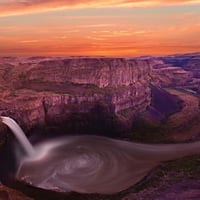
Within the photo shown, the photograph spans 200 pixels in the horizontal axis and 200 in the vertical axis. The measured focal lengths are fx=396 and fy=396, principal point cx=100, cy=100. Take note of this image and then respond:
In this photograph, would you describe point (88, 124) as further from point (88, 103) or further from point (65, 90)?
point (65, 90)

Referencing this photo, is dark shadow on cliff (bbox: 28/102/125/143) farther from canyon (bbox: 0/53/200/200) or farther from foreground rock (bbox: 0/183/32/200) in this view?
foreground rock (bbox: 0/183/32/200)

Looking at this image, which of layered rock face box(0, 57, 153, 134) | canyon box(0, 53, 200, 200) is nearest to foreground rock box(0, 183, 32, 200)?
canyon box(0, 53, 200, 200)

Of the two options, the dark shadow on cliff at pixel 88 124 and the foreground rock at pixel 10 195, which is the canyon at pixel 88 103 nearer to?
the dark shadow on cliff at pixel 88 124

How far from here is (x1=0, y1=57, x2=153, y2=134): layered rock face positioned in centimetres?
8450

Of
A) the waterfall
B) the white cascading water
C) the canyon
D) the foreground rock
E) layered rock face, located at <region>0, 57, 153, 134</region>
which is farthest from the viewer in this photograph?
the canyon

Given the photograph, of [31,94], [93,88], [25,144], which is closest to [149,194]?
[25,144]

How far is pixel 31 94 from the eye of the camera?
291 ft

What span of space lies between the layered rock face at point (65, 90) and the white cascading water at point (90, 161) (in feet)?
21.9

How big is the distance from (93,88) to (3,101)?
1061 inches

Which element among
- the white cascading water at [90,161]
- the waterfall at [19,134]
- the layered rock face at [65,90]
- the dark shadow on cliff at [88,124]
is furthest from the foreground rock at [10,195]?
the dark shadow on cliff at [88,124]

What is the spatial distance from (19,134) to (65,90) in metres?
24.2

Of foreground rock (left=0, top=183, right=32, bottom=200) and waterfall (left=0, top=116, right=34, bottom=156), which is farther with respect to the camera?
waterfall (left=0, top=116, right=34, bottom=156)

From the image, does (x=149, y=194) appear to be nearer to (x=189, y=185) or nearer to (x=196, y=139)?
(x=189, y=185)

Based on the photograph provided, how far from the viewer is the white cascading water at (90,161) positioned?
2382 inches
